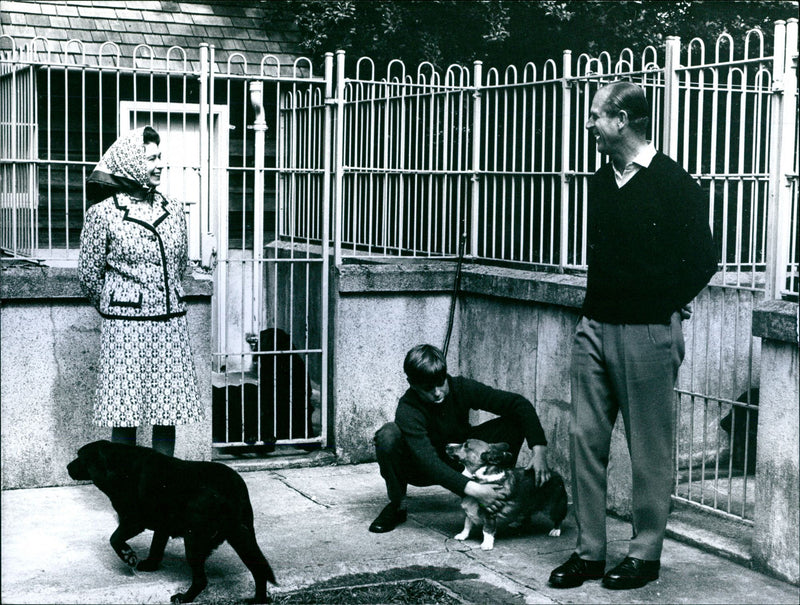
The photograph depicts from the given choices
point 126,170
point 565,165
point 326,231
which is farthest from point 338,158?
point 126,170

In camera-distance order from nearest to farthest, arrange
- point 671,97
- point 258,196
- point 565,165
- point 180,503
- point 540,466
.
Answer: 1. point 180,503
2. point 540,466
3. point 671,97
4. point 565,165
5. point 258,196

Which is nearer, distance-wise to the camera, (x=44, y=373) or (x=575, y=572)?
(x=575, y=572)

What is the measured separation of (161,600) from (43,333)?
8.42ft

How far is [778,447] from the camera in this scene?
18.4ft

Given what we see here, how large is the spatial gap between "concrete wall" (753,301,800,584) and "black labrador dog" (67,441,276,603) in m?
2.42

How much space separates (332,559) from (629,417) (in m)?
Answer: 1.70

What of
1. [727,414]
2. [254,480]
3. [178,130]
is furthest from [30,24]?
[727,414]

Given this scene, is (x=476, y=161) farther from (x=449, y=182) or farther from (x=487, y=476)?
(x=487, y=476)

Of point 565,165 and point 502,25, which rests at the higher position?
point 502,25

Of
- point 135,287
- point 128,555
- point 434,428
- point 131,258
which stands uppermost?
point 131,258

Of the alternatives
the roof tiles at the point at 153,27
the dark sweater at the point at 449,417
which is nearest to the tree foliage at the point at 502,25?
the roof tiles at the point at 153,27

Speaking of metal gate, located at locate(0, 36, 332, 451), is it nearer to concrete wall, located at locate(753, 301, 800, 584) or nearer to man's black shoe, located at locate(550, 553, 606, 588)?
man's black shoe, located at locate(550, 553, 606, 588)

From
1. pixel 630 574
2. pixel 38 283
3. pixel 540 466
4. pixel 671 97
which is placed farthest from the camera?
pixel 38 283

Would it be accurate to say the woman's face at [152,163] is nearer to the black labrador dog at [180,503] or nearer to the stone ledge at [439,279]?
the black labrador dog at [180,503]
